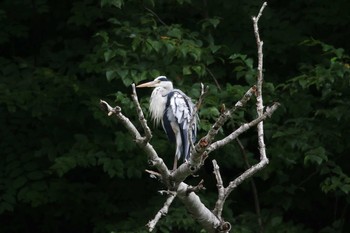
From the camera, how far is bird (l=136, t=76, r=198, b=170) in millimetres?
5398

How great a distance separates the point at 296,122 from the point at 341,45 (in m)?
1.27

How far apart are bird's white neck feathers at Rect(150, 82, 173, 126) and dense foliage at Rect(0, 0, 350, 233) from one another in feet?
1.07

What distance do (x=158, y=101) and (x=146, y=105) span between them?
1.35 ft

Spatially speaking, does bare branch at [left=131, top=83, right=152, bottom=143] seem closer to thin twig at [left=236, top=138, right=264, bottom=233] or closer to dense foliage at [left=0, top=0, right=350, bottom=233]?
dense foliage at [left=0, top=0, right=350, bottom=233]

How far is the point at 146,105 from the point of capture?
595 centimetres

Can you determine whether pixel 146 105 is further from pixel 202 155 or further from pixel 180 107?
pixel 202 155

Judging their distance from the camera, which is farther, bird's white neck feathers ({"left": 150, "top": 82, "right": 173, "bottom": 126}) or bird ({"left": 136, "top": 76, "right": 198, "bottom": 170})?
bird's white neck feathers ({"left": 150, "top": 82, "right": 173, "bottom": 126})

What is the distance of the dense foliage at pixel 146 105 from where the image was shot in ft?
20.2

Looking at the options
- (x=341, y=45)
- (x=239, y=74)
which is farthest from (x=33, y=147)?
(x=341, y=45)

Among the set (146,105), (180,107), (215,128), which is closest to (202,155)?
(215,128)

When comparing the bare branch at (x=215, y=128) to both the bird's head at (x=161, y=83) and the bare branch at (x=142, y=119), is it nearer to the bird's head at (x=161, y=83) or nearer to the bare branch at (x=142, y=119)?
the bare branch at (x=142, y=119)

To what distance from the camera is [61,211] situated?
724 cm

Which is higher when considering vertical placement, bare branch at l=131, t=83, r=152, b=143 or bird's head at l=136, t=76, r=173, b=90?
bare branch at l=131, t=83, r=152, b=143

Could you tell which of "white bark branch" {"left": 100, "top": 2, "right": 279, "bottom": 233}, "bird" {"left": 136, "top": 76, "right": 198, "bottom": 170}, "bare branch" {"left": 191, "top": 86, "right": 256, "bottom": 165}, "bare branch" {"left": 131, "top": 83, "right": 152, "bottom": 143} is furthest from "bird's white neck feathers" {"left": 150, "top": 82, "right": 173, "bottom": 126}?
A: "bare branch" {"left": 131, "top": 83, "right": 152, "bottom": 143}
